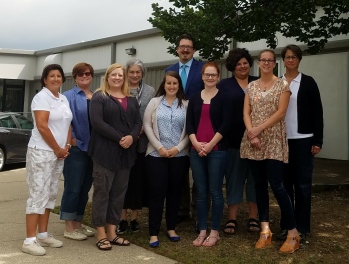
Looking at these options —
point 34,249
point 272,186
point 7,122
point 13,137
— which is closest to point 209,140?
point 272,186

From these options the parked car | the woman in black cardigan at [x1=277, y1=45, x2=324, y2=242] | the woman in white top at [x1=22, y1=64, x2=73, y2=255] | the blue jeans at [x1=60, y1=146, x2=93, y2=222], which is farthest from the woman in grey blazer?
the parked car

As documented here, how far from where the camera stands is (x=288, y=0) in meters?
7.88

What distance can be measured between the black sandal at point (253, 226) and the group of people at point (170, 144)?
0.43 metres

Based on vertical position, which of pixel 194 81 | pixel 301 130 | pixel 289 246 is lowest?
pixel 289 246

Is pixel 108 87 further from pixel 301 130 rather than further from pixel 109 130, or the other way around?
pixel 301 130

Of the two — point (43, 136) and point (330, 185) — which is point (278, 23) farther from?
point (43, 136)

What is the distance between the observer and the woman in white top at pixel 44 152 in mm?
4859

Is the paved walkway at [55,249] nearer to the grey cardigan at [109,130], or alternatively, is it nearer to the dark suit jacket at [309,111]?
the grey cardigan at [109,130]

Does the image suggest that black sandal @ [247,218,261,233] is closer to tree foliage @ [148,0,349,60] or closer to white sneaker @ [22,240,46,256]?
white sneaker @ [22,240,46,256]

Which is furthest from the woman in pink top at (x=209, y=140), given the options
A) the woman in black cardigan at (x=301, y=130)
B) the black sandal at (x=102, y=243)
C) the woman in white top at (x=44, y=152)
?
the woman in white top at (x=44, y=152)

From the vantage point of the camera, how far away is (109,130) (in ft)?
16.3

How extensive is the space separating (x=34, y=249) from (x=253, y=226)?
258 centimetres

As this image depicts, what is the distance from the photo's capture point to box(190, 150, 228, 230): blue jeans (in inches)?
207

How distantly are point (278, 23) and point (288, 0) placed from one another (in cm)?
55
